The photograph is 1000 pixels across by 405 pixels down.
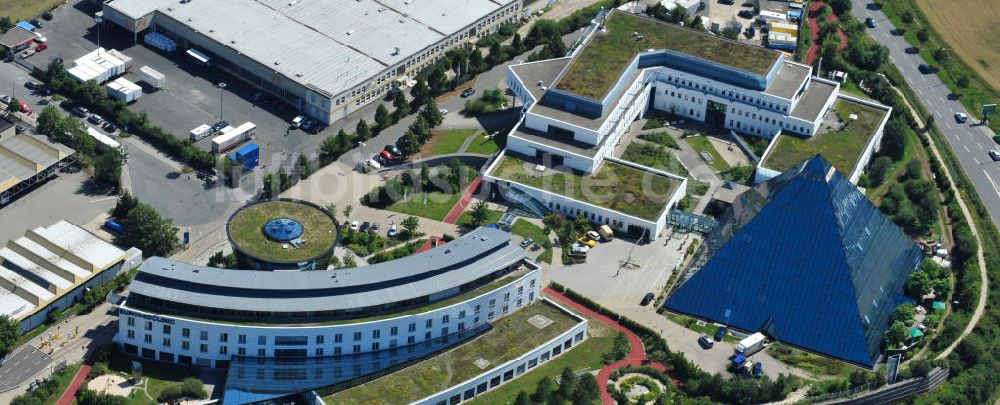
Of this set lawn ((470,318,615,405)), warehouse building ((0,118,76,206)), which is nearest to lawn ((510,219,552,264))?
lawn ((470,318,615,405))

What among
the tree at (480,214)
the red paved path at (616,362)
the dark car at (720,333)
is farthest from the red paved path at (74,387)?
the dark car at (720,333)

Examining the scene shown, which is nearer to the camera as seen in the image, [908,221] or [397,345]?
[397,345]

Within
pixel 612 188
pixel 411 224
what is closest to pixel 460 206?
pixel 411 224

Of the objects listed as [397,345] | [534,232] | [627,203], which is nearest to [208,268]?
[397,345]

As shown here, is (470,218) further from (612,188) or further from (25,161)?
(25,161)

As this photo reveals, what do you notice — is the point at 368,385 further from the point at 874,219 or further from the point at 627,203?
the point at 874,219

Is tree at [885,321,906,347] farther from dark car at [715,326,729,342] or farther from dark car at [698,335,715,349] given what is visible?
dark car at [698,335,715,349]
